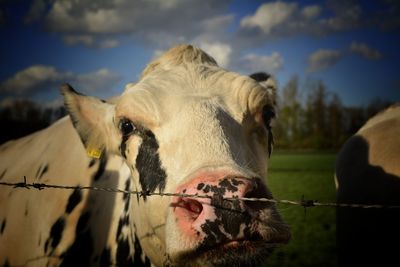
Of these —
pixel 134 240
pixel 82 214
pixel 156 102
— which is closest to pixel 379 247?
pixel 134 240

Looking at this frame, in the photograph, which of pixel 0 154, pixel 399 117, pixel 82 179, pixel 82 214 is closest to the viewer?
pixel 82 214

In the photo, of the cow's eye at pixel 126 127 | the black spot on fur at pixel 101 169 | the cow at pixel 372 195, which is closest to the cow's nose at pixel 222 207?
the cow's eye at pixel 126 127

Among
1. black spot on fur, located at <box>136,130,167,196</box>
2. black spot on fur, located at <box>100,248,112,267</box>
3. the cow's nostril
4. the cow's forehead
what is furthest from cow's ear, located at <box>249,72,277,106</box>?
black spot on fur, located at <box>100,248,112,267</box>

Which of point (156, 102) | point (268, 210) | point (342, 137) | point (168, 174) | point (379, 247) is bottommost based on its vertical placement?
point (379, 247)

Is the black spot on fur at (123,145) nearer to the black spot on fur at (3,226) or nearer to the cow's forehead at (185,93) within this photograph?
the cow's forehead at (185,93)

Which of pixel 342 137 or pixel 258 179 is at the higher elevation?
pixel 342 137

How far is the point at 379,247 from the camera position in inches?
138

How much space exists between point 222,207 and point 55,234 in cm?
215

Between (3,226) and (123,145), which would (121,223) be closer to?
(123,145)

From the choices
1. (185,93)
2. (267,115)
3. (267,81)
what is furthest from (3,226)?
(267,81)

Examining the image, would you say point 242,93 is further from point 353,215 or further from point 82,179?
point 353,215

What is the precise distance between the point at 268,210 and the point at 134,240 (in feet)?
4.95

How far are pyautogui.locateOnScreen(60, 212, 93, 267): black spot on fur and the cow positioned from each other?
10.1 ft

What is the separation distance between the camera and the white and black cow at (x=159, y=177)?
1761 millimetres
